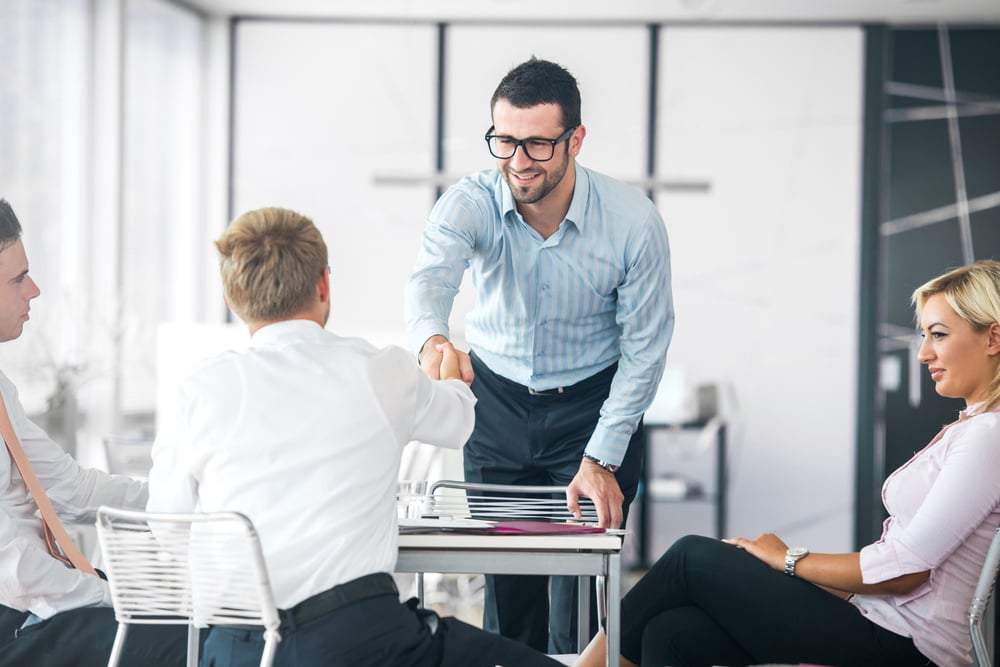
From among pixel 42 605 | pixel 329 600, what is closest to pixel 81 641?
pixel 42 605

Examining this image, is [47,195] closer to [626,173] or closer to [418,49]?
[418,49]

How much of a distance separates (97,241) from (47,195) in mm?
501

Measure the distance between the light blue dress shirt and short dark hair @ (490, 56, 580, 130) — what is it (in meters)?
0.20

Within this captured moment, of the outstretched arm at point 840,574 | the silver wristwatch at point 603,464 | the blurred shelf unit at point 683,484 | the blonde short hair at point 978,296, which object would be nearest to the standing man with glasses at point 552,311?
the silver wristwatch at point 603,464

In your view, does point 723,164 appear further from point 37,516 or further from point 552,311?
point 37,516

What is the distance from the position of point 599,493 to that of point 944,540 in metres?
0.66

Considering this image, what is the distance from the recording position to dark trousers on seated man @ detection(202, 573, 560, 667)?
145cm

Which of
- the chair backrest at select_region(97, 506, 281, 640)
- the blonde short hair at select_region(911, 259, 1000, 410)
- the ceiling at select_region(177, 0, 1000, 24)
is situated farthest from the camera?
the ceiling at select_region(177, 0, 1000, 24)

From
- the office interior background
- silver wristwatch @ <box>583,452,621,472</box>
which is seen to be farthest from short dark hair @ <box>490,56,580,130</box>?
the office interior background

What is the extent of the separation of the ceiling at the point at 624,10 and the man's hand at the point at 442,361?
4028 mm

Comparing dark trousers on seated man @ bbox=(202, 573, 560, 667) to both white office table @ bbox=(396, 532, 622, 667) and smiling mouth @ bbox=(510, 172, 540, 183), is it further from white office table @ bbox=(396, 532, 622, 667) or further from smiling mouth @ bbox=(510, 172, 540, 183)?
smiling mouth @ bbox=(510, 172, 540, 183)

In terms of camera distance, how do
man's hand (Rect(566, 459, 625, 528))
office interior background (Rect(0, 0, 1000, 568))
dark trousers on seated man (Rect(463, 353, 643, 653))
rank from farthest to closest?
1. office interior background (Rect(0, 0, 1000, 568))
2. dark trousers on seated man (Rect(463, 353, 643, 653))
3. man's hand (Rect(566, 459, 625, 528))

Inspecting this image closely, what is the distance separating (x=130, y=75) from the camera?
5.22 metres

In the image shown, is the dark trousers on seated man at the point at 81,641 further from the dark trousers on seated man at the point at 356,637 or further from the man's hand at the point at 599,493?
the man's hand at the point at 599,493
